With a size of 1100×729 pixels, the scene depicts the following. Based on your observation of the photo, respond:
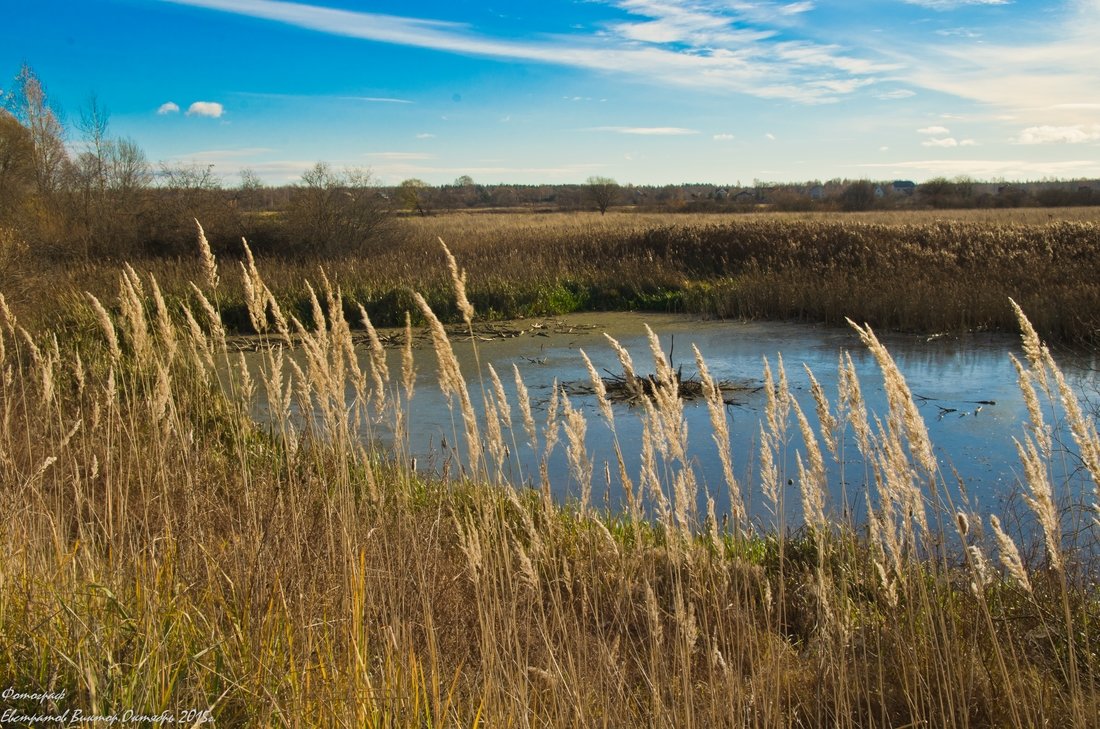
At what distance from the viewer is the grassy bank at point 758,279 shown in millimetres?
12227

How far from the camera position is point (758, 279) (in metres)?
15.9

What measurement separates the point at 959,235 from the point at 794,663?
1790cm

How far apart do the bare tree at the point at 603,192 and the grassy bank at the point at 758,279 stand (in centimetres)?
4744

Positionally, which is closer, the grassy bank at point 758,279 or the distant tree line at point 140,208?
the grassy bank at point 758,279

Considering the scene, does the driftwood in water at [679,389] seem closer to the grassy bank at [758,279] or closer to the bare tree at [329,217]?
the grassy bank at [758,279]

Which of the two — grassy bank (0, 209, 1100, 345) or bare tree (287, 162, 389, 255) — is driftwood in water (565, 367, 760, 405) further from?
bare tree (287, 162, 389, 255)

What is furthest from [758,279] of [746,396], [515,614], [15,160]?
[15,160]

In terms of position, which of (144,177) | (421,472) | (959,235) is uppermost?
(144,177)

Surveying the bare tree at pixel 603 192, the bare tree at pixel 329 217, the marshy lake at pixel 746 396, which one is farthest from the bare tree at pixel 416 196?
the marshy lake at pixel 746 396

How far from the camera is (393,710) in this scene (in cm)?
209

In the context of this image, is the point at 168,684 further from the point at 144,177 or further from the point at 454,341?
the point at 144,177

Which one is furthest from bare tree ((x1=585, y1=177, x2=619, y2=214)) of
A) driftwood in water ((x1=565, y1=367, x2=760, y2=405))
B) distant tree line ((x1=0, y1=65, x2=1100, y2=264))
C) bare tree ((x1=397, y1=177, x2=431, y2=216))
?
driftwood in water ((x1=565, y1=367, x2=760, y2=405))

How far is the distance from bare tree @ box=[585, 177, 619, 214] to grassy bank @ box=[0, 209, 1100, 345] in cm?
4744

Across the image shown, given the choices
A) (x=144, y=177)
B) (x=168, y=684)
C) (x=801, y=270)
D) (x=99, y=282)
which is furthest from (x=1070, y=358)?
(x=144, y=177)
